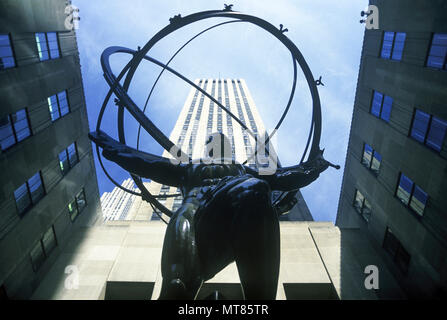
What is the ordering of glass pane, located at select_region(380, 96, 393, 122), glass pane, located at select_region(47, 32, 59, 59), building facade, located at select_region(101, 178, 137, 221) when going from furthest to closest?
building facade, located at select_region(101, 178, 137, 221), glass pane, located at select_region(380, 96, 393, 122), glass pane, located at select_region(47, 32, 59, 59)

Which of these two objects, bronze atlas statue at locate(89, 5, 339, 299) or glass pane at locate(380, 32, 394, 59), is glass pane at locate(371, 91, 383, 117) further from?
bronze atlas statue at locate(89, 5, 339, 299)

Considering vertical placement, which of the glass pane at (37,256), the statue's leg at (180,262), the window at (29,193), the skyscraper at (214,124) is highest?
the statue's leg at (180,262)

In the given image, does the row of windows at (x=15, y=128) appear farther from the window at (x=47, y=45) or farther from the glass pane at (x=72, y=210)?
the glass pane at (x=72, y=210)

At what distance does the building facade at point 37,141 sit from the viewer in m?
9.17

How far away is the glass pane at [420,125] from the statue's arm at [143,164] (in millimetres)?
9689

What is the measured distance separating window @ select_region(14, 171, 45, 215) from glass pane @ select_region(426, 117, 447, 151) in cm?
1540

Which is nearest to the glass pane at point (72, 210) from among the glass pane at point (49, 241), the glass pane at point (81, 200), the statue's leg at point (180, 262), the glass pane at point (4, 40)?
the glass pane at point (81, 200)

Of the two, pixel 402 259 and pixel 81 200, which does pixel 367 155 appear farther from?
pixel 81 200

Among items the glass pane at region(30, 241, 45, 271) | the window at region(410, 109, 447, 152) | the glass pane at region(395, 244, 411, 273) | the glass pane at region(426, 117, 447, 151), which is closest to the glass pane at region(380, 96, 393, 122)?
the window at region(410, 109, 447, 152)

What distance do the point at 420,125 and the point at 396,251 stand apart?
537 cm

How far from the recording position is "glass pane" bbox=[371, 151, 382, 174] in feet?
41.6

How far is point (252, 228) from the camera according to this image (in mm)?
3090

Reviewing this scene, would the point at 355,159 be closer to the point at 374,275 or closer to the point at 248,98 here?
the point at 374,275

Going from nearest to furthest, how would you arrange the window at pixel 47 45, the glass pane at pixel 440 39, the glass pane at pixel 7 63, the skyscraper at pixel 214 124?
the glass pane at pixel 440 39 < the glass pane at pixel 7 63 < the window at pixel 47 45 < the skyscraper at pixel 214 124
